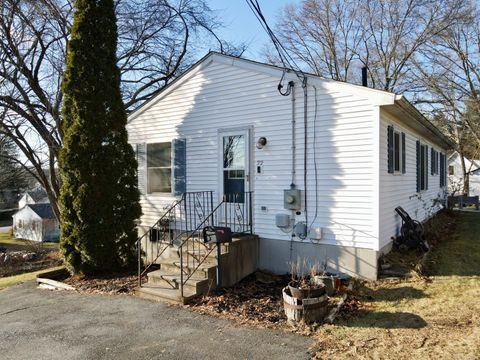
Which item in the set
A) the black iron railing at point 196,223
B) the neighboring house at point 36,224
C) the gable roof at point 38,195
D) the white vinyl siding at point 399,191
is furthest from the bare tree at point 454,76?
the gable roof at point 38,195

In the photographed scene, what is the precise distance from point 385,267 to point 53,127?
1263 cm

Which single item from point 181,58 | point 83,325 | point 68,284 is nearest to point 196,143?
point 68,284

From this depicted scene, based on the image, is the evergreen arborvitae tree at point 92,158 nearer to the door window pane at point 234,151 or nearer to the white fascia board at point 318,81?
the door window pane at point 234,151

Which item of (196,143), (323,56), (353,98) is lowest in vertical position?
(196,143)

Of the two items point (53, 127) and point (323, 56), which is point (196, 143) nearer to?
point (53, 127)

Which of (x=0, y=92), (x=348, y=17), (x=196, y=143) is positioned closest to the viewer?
(x=196, y=143)

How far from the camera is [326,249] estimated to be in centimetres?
691

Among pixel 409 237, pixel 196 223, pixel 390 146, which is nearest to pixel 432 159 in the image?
pixel 409 237

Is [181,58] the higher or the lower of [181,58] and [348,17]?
the lower

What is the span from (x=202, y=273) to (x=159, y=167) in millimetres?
3953

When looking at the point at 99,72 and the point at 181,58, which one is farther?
the point at 181,58

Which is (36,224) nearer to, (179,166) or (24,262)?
(24,262)

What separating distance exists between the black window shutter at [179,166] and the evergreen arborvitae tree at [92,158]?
1.34 metres

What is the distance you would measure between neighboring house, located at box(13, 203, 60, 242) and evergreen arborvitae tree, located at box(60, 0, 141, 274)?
Answer: 2547 cm
